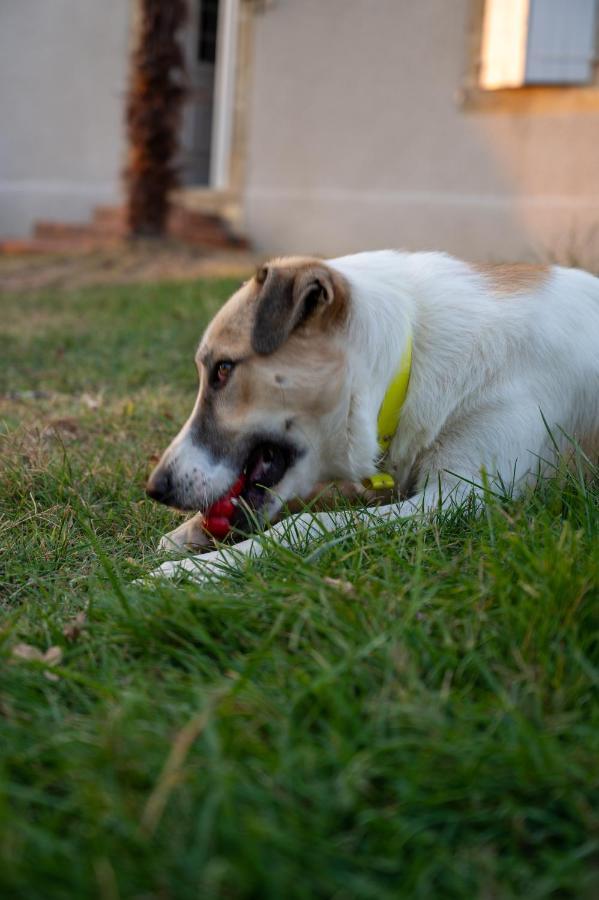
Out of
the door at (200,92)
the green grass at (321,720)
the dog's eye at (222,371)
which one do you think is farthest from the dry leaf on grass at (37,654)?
the door at (200,92)

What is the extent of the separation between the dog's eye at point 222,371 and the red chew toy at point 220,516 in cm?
34

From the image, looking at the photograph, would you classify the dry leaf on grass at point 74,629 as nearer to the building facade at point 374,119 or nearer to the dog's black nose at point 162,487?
the dog's black nose at point 162,487

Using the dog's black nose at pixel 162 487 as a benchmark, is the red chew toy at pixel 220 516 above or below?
below

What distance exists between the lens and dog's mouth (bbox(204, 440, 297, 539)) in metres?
3.07

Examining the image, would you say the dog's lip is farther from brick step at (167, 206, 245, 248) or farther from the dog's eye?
brick step at (167, 206, 245, 248)

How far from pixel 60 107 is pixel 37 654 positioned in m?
12.9

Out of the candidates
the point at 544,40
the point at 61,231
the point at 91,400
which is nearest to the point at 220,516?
the point at 91,400

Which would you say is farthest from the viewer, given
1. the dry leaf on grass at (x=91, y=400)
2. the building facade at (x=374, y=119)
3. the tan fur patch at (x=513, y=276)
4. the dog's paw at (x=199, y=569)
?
the building facade at (x=374, y=119)

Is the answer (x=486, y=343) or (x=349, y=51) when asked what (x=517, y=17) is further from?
(x=486, y=343)

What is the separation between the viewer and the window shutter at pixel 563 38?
10625 millimetres

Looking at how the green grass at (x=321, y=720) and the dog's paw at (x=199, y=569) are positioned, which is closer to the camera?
the green grass at (x=321, y=720)

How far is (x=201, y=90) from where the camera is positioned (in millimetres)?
14555

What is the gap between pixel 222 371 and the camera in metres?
3.15

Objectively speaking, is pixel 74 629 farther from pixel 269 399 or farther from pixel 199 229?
pixel 199 229
